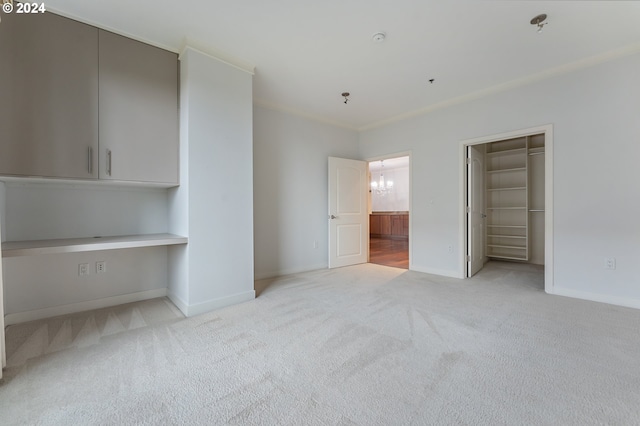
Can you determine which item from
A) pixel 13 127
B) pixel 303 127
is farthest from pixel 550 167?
pixel 13 127

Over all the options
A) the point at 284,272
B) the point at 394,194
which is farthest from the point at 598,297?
the point at 394,194

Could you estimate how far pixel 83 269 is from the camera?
2.64 m

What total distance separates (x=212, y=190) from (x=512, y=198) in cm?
558

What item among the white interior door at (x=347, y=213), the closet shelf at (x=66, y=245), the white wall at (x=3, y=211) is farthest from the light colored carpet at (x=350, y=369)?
the white interior door at (x=347, y=213)

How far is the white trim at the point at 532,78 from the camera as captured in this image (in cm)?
268

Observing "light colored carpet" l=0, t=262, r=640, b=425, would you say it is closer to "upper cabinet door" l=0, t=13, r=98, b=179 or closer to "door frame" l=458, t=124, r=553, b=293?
"door frame" l=458, t=124, r=553, b=293

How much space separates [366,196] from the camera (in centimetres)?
509

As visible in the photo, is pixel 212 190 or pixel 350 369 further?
pixel 212 190

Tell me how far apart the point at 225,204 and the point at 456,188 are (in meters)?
3.25

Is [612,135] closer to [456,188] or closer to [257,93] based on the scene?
[456,188]

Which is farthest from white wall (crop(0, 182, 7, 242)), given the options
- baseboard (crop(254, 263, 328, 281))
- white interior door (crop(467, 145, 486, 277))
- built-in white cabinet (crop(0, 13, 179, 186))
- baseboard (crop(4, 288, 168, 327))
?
white interior door (crop(467, 145, 486, 277))

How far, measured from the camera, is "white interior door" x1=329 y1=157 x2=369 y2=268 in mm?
4562

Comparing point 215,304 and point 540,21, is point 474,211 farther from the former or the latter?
point 215,304

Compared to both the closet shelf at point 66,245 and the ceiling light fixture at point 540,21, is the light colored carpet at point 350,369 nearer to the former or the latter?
the closet shelf at point 66,245
